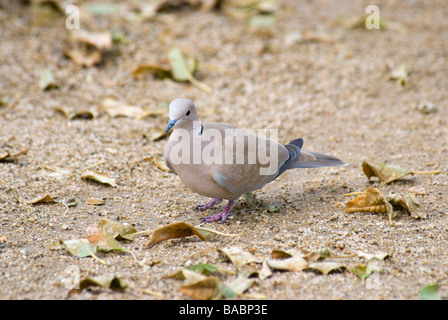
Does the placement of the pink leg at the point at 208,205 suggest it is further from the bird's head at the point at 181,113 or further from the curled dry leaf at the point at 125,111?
the curled dry leaf at the point at 125,111

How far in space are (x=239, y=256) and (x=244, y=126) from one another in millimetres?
2303

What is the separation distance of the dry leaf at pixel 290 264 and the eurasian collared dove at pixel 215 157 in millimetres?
720

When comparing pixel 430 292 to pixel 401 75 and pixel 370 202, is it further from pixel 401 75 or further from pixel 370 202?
pixel 401 75

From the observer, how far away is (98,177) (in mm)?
3871

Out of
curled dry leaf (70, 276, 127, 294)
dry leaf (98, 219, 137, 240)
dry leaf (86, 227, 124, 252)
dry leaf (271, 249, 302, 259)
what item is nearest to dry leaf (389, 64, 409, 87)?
dry leaf (271, 249, 302, 259)

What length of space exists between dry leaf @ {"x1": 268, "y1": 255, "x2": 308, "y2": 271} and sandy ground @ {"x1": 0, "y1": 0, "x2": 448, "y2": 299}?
4 centimetres

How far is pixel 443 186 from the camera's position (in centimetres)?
386

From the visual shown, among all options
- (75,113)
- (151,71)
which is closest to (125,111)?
(75,113)

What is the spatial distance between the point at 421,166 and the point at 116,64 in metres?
3.40

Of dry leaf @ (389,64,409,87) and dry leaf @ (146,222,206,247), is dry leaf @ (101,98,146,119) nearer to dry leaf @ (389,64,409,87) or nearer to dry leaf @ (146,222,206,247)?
dry leaf @ (146,222,206,247)

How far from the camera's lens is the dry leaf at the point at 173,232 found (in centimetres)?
304

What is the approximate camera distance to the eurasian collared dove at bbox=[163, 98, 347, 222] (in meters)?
3.32

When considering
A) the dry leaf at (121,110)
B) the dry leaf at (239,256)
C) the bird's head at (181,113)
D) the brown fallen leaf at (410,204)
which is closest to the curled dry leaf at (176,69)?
the dry leaf at (121,110)
